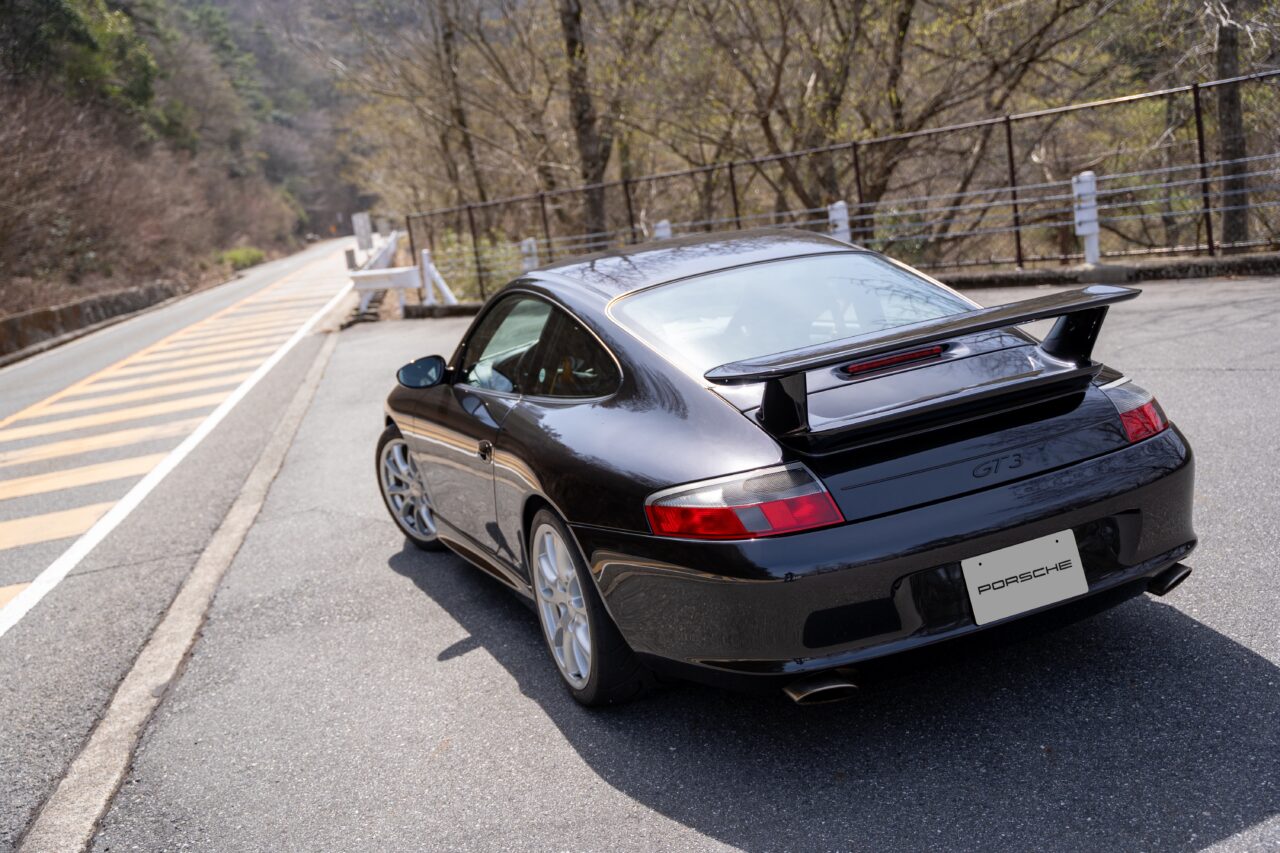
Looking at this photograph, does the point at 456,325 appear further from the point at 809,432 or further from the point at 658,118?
the point at 809,432

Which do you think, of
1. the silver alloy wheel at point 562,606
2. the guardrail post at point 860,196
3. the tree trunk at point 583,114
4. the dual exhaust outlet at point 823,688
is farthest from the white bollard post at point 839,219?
the dual exhaust outlet at point 823,688

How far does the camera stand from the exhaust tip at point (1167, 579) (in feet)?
10.9

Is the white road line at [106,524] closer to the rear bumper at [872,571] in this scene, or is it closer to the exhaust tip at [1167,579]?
the rear bumper at [872,571]

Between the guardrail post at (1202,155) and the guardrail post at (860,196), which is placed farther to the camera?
the guardrail post at (860,196)

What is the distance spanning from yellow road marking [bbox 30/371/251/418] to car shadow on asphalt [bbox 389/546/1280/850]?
1144 centimetres

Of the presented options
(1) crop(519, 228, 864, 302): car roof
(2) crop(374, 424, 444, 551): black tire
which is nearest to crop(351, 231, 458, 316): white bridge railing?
(2) crop(374, 424, 444, 551): black tire

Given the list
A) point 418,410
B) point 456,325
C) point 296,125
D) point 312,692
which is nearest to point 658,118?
point 456,325

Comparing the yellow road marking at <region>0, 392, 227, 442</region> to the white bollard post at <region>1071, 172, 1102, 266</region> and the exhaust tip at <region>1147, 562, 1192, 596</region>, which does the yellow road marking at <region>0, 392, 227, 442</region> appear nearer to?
the white bollard post at <region>1071, 172, 1102, 266</region>

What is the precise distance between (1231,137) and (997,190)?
2.65 metres

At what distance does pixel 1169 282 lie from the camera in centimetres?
1190

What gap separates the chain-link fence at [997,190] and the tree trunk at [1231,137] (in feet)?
0.08

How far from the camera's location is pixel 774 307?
12.7 ft

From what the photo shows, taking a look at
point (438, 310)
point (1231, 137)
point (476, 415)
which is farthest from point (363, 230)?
point (476, 415)

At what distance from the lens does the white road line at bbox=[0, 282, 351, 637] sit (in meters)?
5.91
